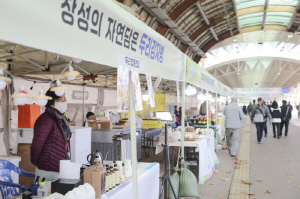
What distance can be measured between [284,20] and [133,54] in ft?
67.4

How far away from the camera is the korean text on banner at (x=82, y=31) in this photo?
997mm

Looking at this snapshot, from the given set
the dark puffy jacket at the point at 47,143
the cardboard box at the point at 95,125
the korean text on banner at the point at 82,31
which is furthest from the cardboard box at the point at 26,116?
the korean text on banner at the point at 82,31

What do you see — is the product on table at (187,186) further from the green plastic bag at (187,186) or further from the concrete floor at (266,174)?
the concrete floor at (266,174)

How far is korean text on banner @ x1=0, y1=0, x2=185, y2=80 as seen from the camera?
997 mm

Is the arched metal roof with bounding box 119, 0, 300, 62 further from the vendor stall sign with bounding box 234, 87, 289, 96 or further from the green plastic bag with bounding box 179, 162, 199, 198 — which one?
the vendor stall sign with bounding box 234, 87, 289, 96

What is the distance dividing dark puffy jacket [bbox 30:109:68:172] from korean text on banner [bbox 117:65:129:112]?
1182 millimetres

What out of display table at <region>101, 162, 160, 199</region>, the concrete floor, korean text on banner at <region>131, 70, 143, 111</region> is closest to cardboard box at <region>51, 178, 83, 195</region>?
display table at <region>101, 162, 160, 199</region>

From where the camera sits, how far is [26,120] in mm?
6000

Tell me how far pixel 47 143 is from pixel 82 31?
181 centimetres

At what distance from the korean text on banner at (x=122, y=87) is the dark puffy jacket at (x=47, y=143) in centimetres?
118

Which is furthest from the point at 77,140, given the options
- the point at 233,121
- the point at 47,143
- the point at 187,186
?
the point at 233,121

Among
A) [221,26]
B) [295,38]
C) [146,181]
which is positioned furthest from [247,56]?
[146,181]

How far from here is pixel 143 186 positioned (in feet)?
9.90

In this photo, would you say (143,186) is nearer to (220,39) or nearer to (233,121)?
(233,121)
